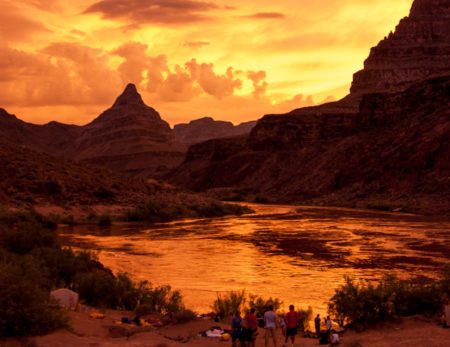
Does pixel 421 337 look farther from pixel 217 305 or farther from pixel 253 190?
pixel 253 190

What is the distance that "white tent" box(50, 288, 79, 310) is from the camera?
1888cm

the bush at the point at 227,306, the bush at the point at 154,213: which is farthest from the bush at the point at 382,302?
the bush at the point at 154,213

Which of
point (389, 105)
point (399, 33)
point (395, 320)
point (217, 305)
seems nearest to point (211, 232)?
point (217, 305)

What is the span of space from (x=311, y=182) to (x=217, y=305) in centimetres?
8988

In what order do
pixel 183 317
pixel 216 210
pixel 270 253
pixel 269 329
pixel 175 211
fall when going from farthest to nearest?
pixel 216 210
pixel 175 211
pixel 270 253
pixel 183 317
pixel 269 329

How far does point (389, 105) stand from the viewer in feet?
376

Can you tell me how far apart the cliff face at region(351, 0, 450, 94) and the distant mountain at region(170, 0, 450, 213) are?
0.93ft

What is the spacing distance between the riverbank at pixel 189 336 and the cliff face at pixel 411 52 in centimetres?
16637

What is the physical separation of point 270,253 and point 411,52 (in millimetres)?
164646

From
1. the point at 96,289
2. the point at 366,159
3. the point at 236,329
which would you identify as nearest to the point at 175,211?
the point at 366,159

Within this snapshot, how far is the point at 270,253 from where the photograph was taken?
3678 cm

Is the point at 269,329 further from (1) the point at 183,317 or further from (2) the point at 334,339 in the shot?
(1) the point at 183,317

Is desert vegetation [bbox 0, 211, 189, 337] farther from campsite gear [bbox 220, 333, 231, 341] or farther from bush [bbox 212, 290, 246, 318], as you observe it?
→ campsite gear [bbox 220, 333, 231, 341]

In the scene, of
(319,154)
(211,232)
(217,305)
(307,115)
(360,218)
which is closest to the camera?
(217,305)
